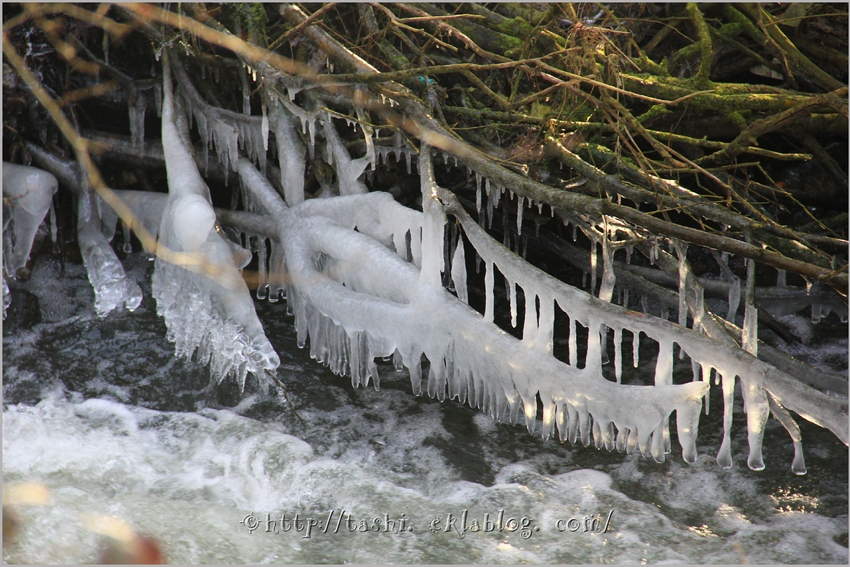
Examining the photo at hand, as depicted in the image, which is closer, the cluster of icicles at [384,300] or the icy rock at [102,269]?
the cluster of icicles at [384,300]

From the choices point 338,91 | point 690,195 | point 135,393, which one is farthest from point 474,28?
point 135,393

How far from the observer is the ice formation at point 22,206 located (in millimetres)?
3982

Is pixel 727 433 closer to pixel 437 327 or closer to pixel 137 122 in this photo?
pixel 437 327

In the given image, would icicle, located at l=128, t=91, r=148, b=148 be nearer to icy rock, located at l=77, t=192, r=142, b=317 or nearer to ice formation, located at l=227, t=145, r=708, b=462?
icy rock, located at l=77, t=192, r=142, b=317

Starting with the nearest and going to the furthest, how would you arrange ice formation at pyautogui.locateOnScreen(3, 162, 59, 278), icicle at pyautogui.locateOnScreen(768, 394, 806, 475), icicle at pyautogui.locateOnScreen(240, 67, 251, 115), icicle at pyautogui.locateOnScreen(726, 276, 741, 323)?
icicle at pyautogui.locateOnScreen(768, 394, 806, 475), icicle at pyautogui.locateOnScreen(726, 276, 741, 323), ice formation at pyautogui.locateOnScreen(3, 162, 59, 278), icicle at pyautogui.locateOnScreen(240, 67, 251, 115)

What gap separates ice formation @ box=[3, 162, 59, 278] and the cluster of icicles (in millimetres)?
431

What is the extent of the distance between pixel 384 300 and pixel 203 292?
3.58 feet

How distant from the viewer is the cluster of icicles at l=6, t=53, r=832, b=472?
2.61 m

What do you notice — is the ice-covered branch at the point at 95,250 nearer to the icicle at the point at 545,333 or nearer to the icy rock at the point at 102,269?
the icy rock at the point at 102,269

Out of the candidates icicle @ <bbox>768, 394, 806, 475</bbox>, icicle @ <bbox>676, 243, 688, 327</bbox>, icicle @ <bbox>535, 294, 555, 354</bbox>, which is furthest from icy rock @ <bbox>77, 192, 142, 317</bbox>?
icicle @ <bbox>768, 394, 806, 475</bbox>

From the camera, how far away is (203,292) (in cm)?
360

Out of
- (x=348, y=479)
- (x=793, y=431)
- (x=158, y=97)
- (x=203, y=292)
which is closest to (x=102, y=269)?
(x=203, y=292)

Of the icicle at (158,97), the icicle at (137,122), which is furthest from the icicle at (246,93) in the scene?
the icicle at (137,122)

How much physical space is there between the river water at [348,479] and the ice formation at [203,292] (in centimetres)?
26
